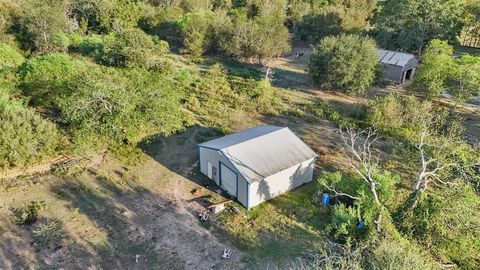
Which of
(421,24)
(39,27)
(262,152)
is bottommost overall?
(262,152)

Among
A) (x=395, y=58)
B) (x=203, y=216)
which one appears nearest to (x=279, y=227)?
(x=203, y=216)

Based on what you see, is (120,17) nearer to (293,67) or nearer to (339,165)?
(293,67)

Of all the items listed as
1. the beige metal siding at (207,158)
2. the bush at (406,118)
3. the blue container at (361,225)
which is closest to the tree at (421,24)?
the bush at (406,118)

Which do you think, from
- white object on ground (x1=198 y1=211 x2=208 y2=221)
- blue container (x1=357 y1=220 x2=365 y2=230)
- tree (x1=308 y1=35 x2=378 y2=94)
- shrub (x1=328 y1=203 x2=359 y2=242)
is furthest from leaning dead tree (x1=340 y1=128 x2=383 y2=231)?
white object on ground (x1=198 y1=211 x2=208 y2=221)

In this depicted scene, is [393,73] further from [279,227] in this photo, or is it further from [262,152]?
[279,227]

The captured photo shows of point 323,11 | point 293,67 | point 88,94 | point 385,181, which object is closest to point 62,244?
point 88,94

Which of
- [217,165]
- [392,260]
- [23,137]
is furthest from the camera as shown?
[217,165]

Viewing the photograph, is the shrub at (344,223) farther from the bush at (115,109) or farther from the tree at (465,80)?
the tree at (465,80)
